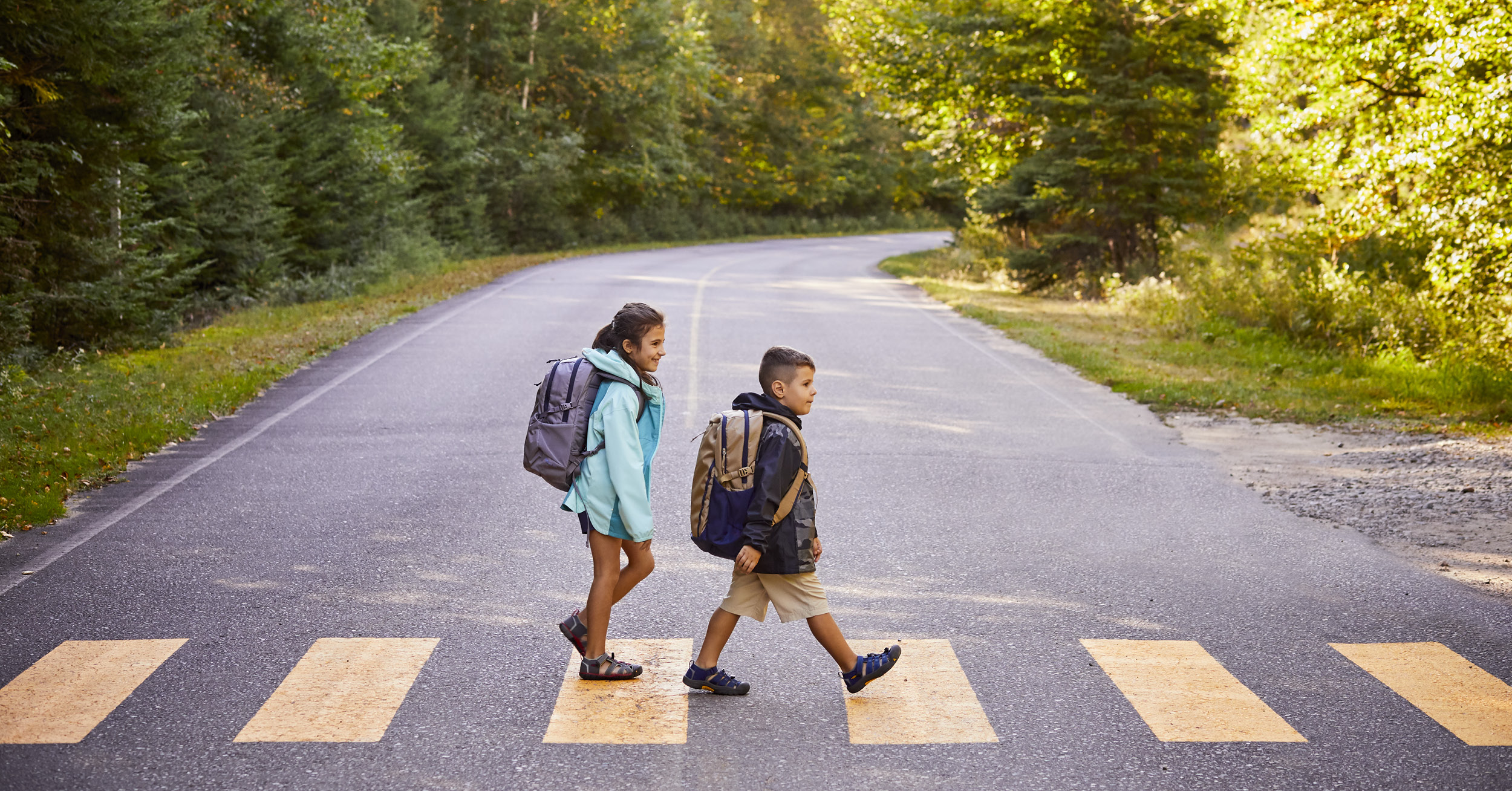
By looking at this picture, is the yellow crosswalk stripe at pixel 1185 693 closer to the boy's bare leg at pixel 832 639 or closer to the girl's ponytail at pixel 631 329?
the boy's bare leg at pixel 832 639

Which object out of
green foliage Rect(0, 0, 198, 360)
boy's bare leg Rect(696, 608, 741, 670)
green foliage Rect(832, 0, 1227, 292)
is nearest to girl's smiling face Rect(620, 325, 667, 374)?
boy's bare leg Rect(696, 608, 741, 670)

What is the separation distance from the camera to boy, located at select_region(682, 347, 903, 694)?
4660 millimetres

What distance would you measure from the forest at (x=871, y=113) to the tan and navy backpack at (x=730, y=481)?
961cm

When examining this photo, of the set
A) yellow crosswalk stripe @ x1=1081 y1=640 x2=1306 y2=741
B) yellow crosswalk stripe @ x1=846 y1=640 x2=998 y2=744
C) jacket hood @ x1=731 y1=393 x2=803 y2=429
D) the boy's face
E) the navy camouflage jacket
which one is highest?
the boy's face

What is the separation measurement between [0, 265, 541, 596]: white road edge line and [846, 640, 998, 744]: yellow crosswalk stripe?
14.6 ft

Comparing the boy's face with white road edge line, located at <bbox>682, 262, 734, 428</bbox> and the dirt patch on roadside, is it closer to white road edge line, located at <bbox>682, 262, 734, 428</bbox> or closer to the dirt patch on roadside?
the dirt patch on roadside

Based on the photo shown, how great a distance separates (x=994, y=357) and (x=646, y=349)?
37.2ft

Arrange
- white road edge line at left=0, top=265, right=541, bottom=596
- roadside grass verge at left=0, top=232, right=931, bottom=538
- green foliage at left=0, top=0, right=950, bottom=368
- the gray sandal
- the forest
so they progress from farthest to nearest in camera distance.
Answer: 1. green foliage at left=0, top=0, right=950, bottom=368
2. the forest
3. roadside grass verge at left=0, top=232, right=931, bottom=538
4. white road edge line at left=0, top=265, right=541, bottom=596
5. the gray sandal

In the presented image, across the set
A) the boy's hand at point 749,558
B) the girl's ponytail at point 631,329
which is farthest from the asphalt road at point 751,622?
the girl's ponytail at point 631,329

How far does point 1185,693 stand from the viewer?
196 inches

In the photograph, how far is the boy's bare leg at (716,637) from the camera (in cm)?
492

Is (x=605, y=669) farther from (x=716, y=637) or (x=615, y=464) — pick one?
(x=615, y=464)

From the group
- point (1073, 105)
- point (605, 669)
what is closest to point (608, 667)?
point (605, 669)

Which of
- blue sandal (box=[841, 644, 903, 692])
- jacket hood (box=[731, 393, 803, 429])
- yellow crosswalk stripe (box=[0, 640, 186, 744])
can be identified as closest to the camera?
yellow crosswalk stripe (box=[0, 640, 186, 744])
